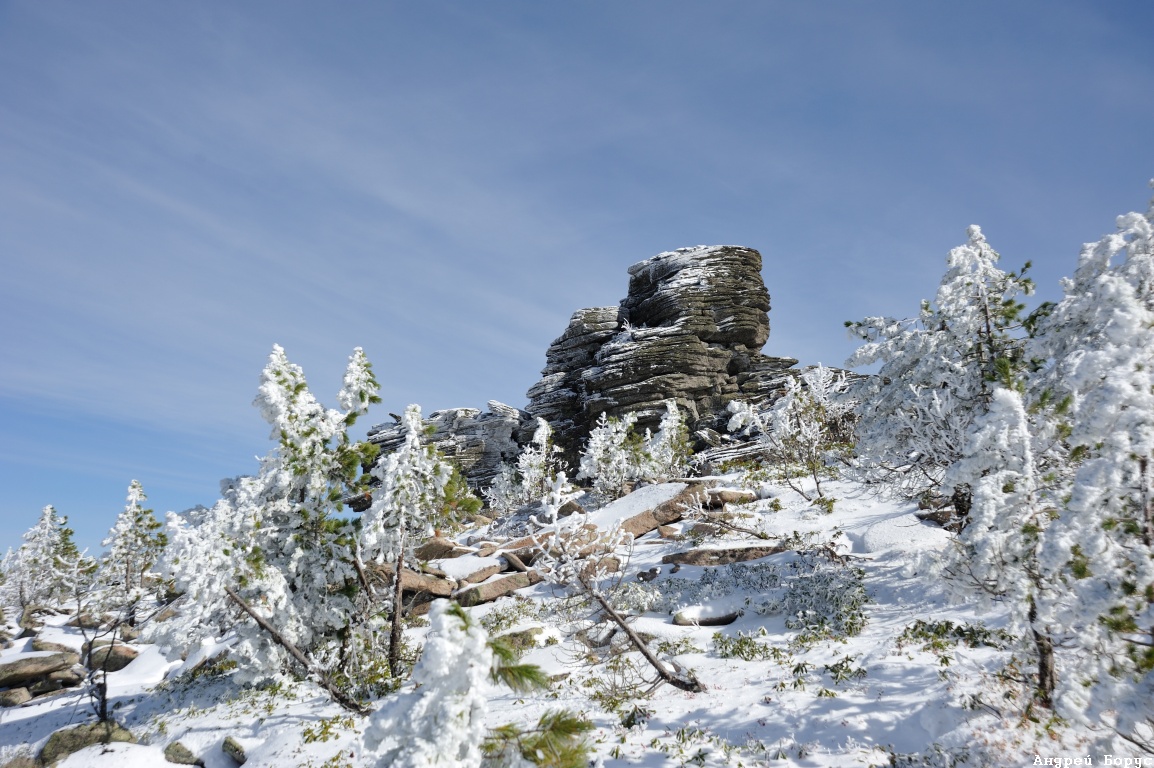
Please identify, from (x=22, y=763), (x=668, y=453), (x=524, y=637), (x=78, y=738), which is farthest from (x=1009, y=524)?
(x=668, y=453)

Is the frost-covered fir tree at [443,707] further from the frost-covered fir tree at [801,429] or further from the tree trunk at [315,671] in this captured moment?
the frost-covered fir tree at [801,429]

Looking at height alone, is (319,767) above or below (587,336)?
below

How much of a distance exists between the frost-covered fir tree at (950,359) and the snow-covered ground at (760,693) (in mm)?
2889

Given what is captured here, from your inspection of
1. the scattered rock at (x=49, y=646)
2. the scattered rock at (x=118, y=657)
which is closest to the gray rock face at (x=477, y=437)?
the scattered rock at (x=49, y=646)

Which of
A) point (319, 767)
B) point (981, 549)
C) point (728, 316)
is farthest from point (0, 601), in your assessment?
point (728, 316)

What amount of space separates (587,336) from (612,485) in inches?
1380

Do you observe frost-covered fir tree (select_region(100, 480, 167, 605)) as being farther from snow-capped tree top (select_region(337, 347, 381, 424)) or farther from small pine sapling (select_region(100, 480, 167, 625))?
snow-capped tree top (select_region(337, 347, 381, 424))

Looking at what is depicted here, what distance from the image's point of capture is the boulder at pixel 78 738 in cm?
1275

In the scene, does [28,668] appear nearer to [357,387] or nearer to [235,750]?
[235,750]

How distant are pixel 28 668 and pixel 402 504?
18.3 metres

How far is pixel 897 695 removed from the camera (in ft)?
30.0

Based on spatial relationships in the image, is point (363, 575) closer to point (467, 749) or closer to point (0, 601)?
point (467, 749)

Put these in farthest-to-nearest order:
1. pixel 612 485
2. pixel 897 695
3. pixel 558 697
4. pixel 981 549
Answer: pixel 612 485, pixel 558 697, pixel 897 695, pixel 981 549

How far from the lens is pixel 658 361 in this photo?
183ft
